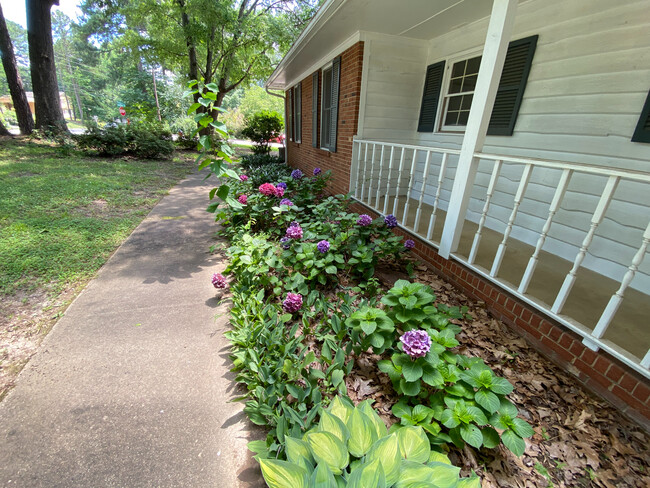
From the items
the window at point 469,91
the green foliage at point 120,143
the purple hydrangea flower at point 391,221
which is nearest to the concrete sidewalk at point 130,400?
the purple hydrangea flower at point 391,221

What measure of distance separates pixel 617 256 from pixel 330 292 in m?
2.40

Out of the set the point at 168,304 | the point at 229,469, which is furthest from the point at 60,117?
the point at 229,469

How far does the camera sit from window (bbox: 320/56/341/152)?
15.6 feet

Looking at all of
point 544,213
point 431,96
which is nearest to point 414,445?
point 544,213

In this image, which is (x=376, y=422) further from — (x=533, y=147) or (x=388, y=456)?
(x=533, y=147)

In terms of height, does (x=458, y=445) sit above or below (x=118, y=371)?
above

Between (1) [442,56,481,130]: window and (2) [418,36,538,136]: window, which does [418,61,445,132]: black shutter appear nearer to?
(2) [418,36,538,136]: window

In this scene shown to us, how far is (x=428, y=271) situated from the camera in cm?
280

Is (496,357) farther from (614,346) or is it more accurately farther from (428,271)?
(428,271)

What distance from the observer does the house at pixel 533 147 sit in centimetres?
172

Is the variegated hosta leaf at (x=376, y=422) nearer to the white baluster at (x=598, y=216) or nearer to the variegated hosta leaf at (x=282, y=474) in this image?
the variegated hosta leaf at (x=282, y=474)

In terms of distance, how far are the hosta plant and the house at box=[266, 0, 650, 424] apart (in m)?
1.21

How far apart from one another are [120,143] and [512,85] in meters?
10.7

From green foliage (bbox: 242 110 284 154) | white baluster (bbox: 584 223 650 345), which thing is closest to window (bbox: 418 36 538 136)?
white baluster (bbox: 584 223 650 345)
